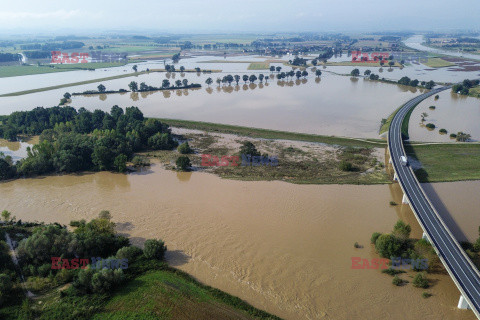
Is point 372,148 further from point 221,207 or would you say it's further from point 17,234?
point 17,234

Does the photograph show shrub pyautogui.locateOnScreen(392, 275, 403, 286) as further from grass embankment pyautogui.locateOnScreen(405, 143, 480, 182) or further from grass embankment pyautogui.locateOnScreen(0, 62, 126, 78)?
grass embankment pyautogui.locateOnScreen(0, 62, 126, 78)

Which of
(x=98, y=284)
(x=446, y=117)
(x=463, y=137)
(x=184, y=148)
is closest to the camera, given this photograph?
(x=98, y=284)

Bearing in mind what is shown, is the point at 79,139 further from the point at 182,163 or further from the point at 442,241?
the point at 442,241

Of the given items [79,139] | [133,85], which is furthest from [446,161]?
[133,85]

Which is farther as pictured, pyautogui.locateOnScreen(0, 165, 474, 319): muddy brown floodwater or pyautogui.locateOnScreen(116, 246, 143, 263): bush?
pyautogui.locateOnScreen(116, 246, 143, 263): bush

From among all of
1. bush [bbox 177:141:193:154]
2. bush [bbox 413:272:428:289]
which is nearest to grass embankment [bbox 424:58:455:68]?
bush [bbox 177:141:193:154]

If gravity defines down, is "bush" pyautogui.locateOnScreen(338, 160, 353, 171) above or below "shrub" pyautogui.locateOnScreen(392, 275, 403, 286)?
above
